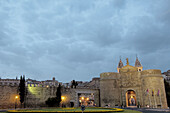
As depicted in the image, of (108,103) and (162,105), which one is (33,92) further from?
(162,105)

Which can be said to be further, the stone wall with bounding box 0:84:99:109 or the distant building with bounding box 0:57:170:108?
the distant building with bounding box 0:57:170:108

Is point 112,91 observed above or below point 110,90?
below

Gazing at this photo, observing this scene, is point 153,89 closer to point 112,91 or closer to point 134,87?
point 134,87

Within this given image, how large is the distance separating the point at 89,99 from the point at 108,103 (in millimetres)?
33411

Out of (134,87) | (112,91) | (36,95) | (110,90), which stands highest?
(134,87)

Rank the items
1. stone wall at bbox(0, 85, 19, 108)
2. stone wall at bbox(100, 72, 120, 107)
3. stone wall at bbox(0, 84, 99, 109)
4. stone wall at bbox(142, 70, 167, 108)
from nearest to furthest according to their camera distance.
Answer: stone wall at bbox(0, 85, 19, 108) < stone wall at bbox(0, 84, 99, 109) < stone wall at bbox(142, 70, 167, 108) < stone wall at bbox(100, 72, 120, 107)

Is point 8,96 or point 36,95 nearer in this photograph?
point 8,96

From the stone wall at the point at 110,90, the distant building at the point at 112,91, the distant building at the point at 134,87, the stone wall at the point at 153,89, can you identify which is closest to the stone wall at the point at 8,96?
the distant building at the point at 112,91

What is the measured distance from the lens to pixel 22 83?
36.4 m

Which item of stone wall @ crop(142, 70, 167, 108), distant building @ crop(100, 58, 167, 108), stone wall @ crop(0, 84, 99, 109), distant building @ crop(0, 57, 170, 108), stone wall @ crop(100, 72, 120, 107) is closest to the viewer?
stone wall @ crop(0, 84, 99, 109)

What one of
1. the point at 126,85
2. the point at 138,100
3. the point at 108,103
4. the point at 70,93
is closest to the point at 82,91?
the point at 70,93

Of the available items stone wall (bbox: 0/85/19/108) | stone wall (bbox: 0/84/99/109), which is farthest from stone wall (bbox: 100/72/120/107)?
stone wall (bbox: 0/85/19/108)

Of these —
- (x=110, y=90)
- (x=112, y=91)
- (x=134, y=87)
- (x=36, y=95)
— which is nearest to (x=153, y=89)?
(x=134, y=87)

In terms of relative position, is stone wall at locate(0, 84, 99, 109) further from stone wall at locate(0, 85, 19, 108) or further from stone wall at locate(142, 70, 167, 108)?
stone wall at locate(142, 70, 167, 108)
